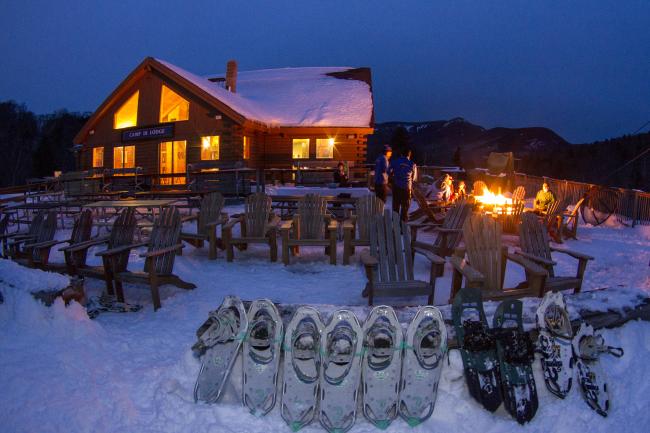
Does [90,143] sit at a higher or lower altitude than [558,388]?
higher

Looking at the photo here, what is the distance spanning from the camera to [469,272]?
374 centimetres

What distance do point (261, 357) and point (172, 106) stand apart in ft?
61.2

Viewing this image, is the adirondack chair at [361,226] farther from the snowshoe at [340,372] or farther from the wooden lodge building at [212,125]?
the wooden lodge building at [212,125]

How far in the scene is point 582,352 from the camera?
2918mm

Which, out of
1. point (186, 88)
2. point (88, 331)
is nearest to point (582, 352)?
point (88, 331)

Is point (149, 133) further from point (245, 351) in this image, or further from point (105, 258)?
point (245, 351)

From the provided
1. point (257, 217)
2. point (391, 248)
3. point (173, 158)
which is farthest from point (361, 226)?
point (173, 158)

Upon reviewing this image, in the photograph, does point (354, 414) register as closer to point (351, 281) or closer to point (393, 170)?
point (351, 281)

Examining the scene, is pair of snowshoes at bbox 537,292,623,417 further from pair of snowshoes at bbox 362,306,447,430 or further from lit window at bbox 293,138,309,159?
lit window at bbox 293,138,309,159

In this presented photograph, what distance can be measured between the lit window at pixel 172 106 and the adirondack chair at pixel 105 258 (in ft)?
47.5

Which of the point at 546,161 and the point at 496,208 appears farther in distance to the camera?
the point at 546,161

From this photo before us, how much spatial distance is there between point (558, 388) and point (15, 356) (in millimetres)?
3726

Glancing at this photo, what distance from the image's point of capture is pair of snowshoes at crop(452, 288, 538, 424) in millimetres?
2643

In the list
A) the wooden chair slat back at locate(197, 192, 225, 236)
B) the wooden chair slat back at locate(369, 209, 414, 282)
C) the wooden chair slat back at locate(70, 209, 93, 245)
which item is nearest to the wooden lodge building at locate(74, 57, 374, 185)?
the wooden chair slat back at locate(197, 192, 225, 236)
